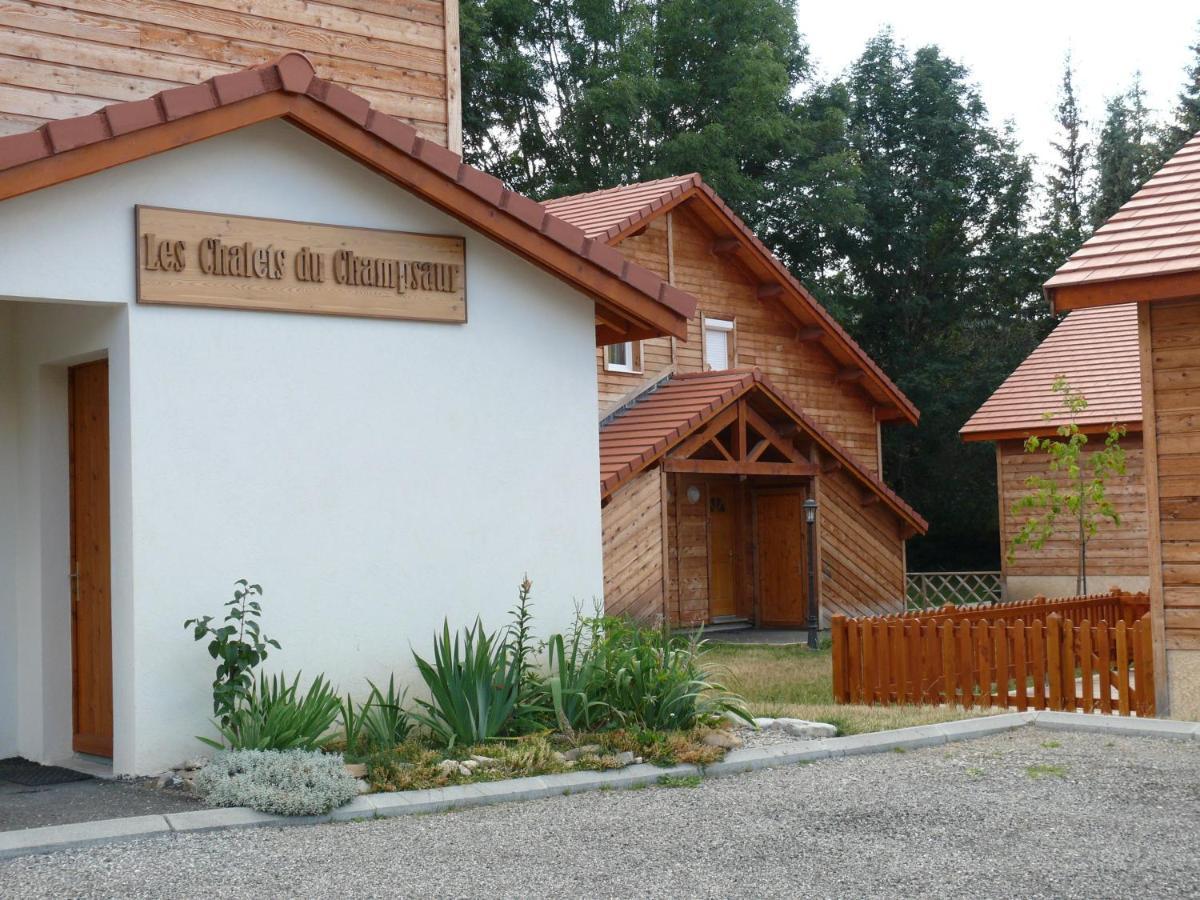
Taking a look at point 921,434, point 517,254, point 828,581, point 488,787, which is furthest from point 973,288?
point 488,787

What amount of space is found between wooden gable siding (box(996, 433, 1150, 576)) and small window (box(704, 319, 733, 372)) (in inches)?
233

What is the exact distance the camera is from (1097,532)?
24.5 metres

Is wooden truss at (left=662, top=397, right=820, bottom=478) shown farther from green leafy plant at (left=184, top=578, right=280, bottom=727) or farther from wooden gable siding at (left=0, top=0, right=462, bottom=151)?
green leafy plant at (left=184, top=578, right=280, bottom=727)

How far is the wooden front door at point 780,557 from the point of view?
24.5 metres

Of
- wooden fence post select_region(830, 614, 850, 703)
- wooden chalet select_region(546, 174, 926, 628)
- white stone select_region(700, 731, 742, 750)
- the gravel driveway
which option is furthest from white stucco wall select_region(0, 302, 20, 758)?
wooden chalet select_region(546, 174, 926, 628)

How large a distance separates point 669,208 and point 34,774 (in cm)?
1681

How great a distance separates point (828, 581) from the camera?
77.8ft

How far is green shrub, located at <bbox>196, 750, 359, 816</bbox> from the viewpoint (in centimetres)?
733

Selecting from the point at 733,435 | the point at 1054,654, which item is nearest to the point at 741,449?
the point at 733,435

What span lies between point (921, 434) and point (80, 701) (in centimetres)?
3335

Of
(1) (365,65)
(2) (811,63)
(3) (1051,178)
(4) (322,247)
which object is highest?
(2) (811,63)

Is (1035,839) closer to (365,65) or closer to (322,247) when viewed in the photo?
(322,247)

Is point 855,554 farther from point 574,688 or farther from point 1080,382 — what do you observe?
point 574,688

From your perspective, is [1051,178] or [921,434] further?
[1051,178]
